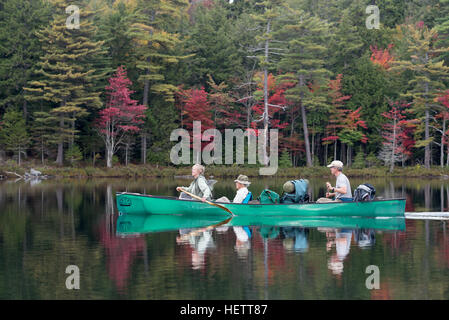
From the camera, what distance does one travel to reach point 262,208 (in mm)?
18703

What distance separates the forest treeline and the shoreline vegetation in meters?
1.04

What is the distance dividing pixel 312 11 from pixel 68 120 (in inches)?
1407

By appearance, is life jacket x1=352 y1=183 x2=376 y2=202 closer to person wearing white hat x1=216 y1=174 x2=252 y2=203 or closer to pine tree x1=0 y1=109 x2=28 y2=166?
person wearing white hat x1=216 y1=174 x2=252 y2=203

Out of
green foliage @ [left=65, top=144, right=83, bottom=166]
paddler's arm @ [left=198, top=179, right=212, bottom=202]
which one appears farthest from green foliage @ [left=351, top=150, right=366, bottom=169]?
paddler's arm @ [left=198, top=179, right=212, bottom=202]

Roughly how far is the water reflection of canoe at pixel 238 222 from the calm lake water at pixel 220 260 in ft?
1.35

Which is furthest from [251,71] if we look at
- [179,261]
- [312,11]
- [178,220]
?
[179,261]

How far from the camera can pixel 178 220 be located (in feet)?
62.4

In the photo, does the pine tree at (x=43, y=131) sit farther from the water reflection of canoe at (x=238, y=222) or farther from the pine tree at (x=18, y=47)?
the water reflection of canoe at (x=238, y=222)

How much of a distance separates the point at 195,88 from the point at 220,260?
130 ft

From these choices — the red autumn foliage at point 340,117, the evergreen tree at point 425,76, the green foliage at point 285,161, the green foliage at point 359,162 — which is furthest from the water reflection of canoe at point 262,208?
the green foliage at point 359,162

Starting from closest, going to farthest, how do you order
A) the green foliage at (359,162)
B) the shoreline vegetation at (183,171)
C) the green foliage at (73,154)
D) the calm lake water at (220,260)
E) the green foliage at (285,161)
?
1. the calm lake water at (220,260)
2. the shoreline vegetation at (183,171)
3. the green foliage at (73,154)
4. the green foliage at (285,161)
5. the green foliage at (359,162)

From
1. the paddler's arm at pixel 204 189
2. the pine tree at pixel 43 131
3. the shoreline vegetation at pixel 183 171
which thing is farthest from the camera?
the pine tree at pixel 43 131

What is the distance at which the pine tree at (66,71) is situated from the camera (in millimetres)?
44094

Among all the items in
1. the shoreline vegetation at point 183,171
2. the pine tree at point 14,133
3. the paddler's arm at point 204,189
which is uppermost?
the pine tree at point 14,133
